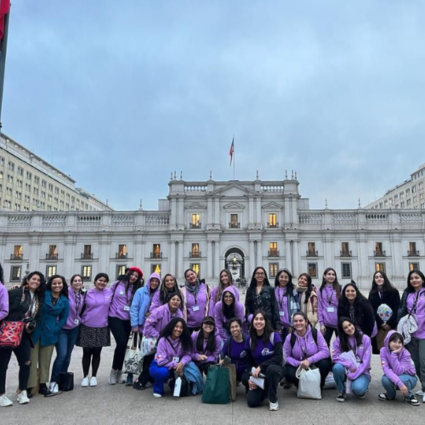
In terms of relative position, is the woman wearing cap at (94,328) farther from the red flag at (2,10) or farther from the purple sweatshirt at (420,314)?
the purple sweatshirt at (420,314)

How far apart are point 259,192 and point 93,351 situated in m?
37.2

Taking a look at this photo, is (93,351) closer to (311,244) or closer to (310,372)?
(310,372)

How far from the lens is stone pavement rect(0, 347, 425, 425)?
17.2ft

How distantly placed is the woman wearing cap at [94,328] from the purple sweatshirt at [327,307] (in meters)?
4.08

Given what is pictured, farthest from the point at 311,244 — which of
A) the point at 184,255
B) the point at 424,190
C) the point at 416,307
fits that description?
the point at 424,190

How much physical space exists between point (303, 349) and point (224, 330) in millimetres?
1459

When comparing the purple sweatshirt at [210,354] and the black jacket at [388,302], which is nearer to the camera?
the purple sweatshirt at [210,354]

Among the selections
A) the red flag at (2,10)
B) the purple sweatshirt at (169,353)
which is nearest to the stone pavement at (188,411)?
the purple sweatshirt at (169,353)

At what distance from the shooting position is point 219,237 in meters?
42.5

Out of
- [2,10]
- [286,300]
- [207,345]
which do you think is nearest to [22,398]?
[207,345]

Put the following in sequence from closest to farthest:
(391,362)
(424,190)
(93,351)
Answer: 1. (391,362)
2. (93,351)
3. (424,190)

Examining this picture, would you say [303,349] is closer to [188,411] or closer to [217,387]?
[217,387]

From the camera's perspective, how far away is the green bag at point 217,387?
235 inches

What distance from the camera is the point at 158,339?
6723mm
